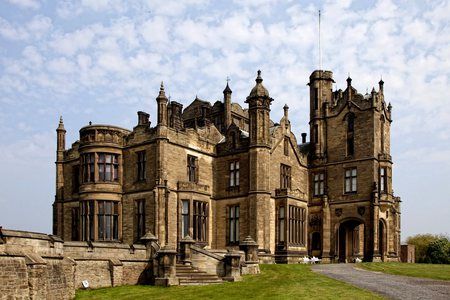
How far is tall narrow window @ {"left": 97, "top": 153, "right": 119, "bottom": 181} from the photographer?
3962cm

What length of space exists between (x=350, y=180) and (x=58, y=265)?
2746cm

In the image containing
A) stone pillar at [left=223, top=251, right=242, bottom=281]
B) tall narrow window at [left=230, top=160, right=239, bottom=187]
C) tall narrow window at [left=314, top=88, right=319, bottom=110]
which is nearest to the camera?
stone pillar at [left=223, top=251, right=242, bottom=281]

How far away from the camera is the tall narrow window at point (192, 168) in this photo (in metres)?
40.7

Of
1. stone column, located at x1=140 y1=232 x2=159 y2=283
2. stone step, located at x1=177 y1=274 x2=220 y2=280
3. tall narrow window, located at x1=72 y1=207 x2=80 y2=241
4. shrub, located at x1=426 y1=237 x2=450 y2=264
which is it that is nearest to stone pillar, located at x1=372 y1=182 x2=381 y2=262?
stone step, located at x1=177 y1=274 x2=220 y2=280

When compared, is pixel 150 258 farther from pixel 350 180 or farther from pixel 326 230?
pixel 350 180

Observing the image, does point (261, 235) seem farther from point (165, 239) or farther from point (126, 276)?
point (126, 276)

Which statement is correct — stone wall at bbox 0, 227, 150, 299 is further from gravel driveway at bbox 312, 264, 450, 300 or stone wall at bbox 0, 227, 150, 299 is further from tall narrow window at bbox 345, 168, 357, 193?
tall narrow window at bbox 345, 168, 357, 193

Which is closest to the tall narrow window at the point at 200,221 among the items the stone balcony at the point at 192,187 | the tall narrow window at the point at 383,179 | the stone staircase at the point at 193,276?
the stone balcony at the point at 192,187

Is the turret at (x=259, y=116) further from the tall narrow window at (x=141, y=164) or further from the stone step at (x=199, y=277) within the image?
the stone step at (x=199, y=277)

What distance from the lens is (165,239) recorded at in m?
37.3

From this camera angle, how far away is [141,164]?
3941cm

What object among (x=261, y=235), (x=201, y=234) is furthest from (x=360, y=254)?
(x=201, y=234)

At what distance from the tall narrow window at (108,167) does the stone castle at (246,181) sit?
0.07 meters

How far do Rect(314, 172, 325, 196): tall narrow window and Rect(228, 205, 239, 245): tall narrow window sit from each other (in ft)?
30.0
